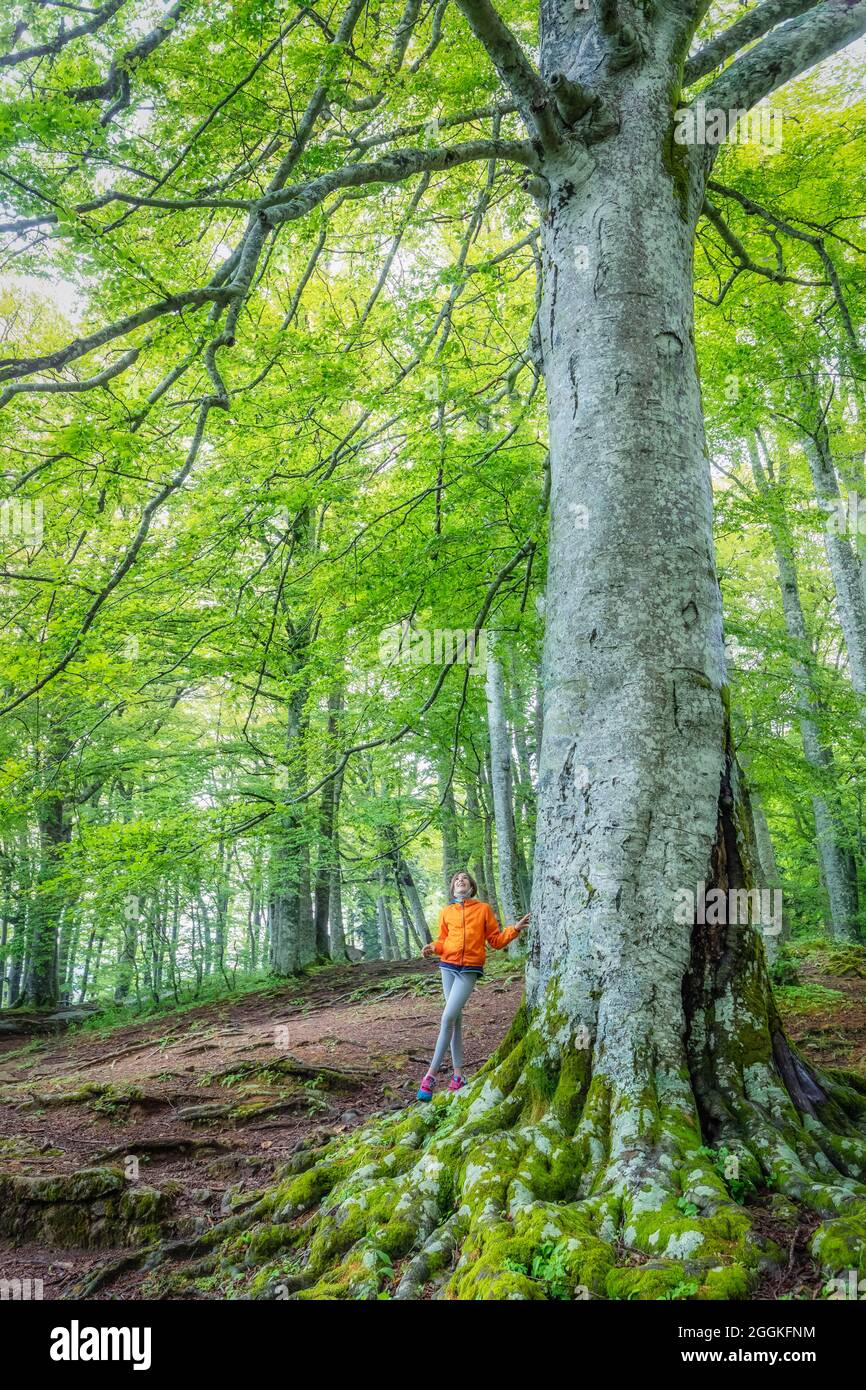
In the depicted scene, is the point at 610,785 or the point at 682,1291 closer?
the point at 682,1291

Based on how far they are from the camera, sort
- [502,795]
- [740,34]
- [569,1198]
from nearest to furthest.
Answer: [569,1198] < [740,34] < [502,795]

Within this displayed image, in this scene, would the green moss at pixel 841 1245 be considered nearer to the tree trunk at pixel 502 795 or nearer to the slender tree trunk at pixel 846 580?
the tree trunk at pixel 502 795

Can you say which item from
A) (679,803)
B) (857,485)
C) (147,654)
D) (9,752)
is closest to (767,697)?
(679,803)

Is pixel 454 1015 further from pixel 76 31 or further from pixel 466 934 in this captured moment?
pixel 76 31

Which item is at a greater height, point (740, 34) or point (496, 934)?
point (740, 34)

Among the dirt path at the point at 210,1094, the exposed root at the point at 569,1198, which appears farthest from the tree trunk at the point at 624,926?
the dirt path at the point at 210,1094

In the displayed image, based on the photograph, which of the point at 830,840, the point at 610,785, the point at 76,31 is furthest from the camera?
the point at 830,840

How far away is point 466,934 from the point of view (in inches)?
209

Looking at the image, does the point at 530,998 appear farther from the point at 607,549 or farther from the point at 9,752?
the point at 9,752

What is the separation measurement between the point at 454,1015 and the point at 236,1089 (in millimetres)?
2429

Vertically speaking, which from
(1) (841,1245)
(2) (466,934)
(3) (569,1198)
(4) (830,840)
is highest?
(4) (830,840)

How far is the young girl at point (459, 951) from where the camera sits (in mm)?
5051

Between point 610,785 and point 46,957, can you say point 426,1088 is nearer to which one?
point 610,785

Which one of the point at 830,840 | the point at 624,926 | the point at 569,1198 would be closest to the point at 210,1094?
the point at 569,1198
